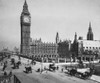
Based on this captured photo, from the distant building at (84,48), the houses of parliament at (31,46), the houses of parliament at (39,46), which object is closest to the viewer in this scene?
the distant building at (84,48)

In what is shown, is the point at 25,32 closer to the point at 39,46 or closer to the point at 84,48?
the point at 39,46

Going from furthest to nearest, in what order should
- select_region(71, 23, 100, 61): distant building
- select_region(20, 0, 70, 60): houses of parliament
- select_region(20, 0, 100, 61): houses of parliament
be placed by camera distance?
1. select_region(20, 0, 70, 60): houses of parliament
2. select_region(20, 0, 100, 61): houses of parliament
3. select_region(71, 23, 100, 61): distant building

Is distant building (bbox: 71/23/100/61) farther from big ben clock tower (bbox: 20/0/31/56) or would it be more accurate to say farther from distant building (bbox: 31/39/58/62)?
big ben clock tower (bbox: 20/0/31/56)

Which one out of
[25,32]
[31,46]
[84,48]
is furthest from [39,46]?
[84,48]

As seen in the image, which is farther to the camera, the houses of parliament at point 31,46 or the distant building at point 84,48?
the houses of parliament at point 31,46

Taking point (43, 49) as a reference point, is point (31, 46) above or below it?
above

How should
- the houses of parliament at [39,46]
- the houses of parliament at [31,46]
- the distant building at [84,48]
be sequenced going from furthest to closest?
the houses of parliament at [31,46], the houses of parliament at [39,46], the distant building at [84,48]

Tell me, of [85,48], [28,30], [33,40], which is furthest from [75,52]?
[28,30]

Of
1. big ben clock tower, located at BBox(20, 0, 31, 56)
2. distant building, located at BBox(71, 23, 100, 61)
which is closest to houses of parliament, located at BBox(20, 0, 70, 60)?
big ben clock tower, located at BBox(20, 0, 31, 56)

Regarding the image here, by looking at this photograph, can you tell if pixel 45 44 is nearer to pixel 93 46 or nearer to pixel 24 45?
pixel 24 45

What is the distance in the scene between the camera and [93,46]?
315ft

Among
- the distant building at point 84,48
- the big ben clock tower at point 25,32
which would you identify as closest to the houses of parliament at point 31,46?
the big ben clock tower at point 25,32

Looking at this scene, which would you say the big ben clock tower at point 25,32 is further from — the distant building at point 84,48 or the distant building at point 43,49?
the distant building at point 84,48

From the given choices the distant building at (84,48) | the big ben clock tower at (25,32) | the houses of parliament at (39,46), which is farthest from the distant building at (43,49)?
the distant building at (84,48)
